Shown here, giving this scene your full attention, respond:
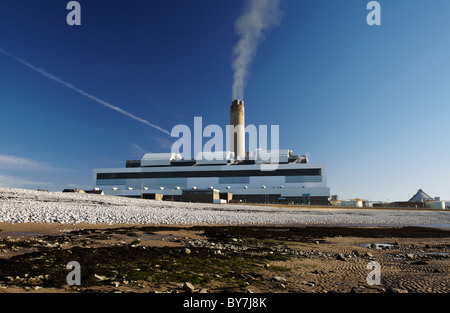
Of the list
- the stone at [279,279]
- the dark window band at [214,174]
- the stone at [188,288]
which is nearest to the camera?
the stone at [188,288]

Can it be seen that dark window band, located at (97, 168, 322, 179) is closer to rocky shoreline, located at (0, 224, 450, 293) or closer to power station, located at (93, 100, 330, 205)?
power station, located at (93, 100, 330, 205)

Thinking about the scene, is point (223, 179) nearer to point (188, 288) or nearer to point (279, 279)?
point (279, 279)

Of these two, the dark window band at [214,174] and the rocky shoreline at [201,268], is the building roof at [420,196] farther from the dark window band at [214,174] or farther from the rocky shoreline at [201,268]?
the rocky shoreline at [201,268]

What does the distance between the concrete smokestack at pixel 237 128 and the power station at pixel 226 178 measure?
9.23 ft

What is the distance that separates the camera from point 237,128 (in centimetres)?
9712

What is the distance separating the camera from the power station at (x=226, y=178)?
79.2 metres

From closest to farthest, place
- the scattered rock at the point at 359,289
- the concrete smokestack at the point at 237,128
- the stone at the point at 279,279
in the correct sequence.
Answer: the scattered rock at the point at 359,289 < the stone at the point at 279,279 < the concrete smokestack at the point at 237,128

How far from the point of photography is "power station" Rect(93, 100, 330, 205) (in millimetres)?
79250

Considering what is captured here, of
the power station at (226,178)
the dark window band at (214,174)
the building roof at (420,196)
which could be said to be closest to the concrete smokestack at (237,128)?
the power station at (226,178)

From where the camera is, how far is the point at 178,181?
86.2 metres

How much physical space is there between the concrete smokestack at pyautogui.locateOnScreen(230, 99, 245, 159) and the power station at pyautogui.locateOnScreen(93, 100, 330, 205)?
9.23 ft

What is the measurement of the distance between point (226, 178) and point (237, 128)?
21.4 meters

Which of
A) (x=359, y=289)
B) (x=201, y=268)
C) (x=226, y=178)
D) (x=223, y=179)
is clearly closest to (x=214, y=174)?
→ (x=223, y=179)

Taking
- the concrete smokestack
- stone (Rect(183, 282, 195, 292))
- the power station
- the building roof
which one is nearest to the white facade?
the power station
